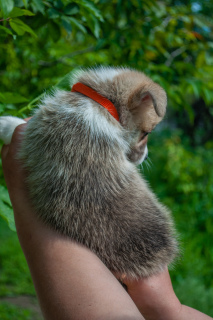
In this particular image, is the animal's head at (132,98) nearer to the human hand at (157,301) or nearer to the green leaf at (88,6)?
the green leaf at (88,6)

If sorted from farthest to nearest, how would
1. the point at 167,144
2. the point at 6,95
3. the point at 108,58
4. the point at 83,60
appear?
the point at 167,144 → the point at 83,60 → the point at 108,58 → the point at 6,95

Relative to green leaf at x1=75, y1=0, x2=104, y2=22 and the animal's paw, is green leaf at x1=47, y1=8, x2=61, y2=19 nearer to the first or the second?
green leaf at x1=75, y1=0, x2=104, y2=22

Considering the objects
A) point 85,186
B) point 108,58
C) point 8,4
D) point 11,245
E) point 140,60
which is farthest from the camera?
point 11,245

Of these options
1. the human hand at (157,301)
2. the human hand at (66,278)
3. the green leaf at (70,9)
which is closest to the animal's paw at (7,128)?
the human hand at (66,278)

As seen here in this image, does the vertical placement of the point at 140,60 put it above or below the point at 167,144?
above

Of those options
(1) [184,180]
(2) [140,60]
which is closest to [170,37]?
(2) [140,60]

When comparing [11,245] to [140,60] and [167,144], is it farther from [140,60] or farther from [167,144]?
[140,60]

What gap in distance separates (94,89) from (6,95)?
1.45 feet

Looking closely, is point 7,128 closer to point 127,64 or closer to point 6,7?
point 6,7

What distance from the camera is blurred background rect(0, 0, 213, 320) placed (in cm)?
203

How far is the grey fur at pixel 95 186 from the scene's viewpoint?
5.30 feet

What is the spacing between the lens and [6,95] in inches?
73.4

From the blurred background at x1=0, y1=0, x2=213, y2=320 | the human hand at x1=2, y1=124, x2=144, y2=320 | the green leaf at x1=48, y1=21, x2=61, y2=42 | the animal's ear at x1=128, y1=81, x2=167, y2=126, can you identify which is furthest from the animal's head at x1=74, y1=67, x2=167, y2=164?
the human hand at x1=2, y1=124, x2=144, y2=320

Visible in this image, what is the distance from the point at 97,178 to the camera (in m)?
1.65
